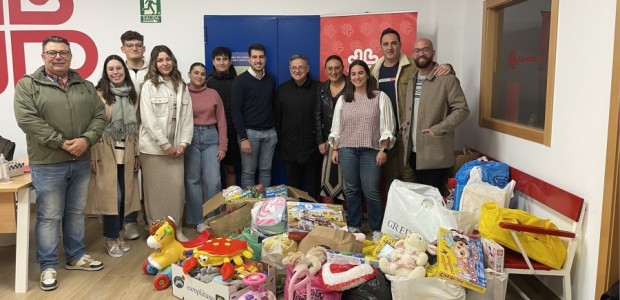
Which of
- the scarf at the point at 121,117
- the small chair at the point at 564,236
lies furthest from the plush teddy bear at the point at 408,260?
the scarf at the point at 121,117

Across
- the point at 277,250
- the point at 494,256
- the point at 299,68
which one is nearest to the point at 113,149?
the point at 277,250

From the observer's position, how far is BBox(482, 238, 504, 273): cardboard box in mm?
2281

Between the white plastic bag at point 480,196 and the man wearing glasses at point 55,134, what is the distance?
222cm

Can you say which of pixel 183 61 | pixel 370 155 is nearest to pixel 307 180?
pixel 370 155

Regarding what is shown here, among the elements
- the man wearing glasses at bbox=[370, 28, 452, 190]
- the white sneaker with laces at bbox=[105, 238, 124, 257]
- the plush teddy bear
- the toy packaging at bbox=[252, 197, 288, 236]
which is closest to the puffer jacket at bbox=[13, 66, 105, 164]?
the white sneaker with laces at bbox=[105, 238, 124, 257]

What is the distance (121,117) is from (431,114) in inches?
83.6

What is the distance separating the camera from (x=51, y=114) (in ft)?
8.91

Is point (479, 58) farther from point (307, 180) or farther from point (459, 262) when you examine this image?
point (459, 262)

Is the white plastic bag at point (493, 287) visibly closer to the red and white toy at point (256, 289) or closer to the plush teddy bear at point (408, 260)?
the plush teddy bear at point (408, 260)

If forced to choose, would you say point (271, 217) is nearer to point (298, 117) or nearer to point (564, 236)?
point (298, 117)

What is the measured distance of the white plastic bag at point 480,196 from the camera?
271 centimetres

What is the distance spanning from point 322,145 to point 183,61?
5.29ft

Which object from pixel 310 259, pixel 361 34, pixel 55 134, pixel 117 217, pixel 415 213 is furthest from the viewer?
pixel 361 34

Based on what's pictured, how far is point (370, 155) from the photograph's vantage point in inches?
138
